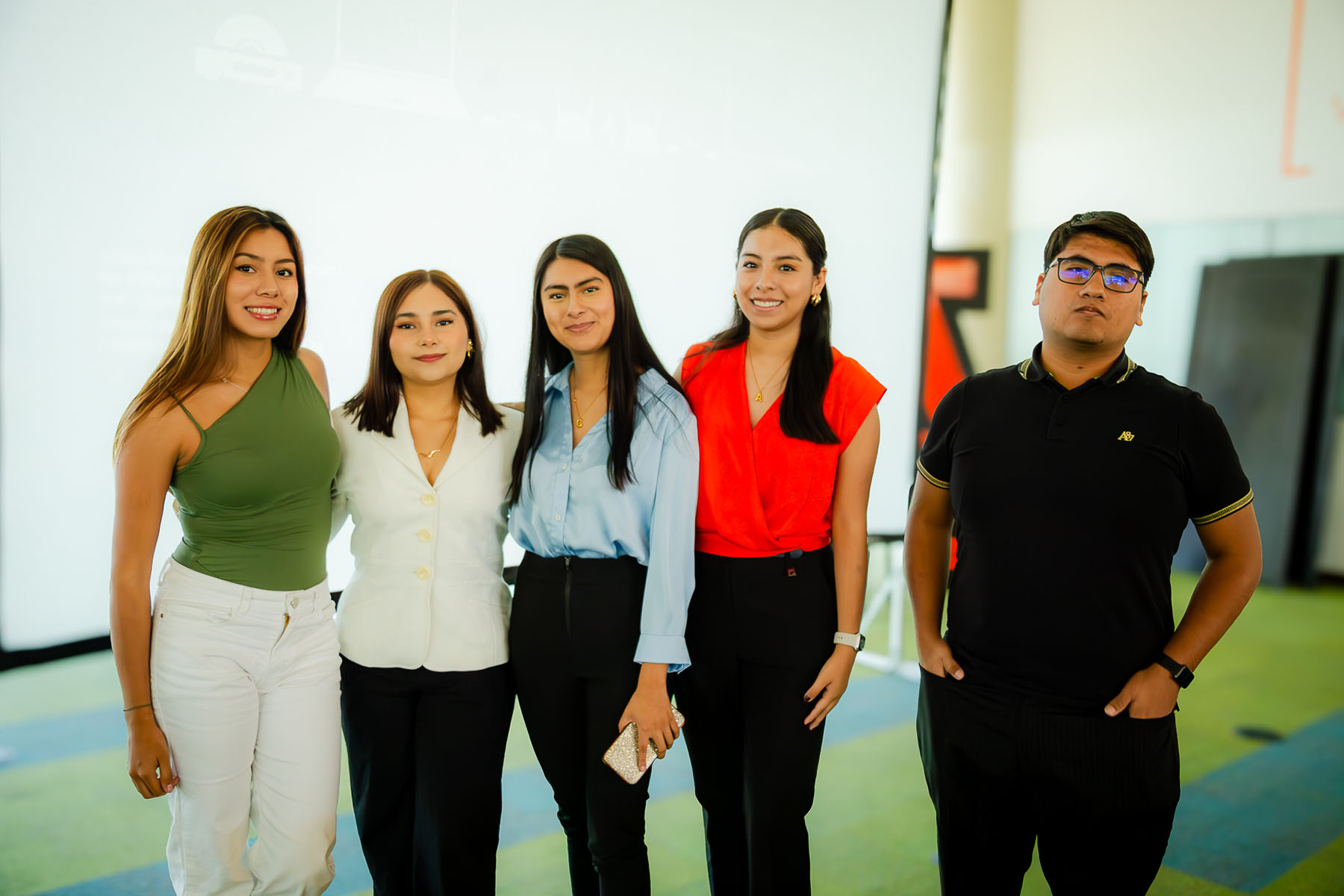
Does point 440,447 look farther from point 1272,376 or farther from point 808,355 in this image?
point 1272,376

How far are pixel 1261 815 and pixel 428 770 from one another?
303 centimetres

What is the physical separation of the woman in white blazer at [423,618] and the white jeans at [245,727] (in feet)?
0.28

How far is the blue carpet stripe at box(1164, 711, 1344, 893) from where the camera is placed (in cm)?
295

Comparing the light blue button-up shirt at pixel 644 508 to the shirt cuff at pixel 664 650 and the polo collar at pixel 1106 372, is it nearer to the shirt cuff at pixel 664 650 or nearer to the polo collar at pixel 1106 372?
the shirt cuff at pixel 664 650

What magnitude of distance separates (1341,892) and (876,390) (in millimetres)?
2300

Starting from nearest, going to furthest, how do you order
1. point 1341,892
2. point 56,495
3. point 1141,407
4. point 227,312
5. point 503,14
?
point 1141,407 → point 227,312 → point 56,495 → point 1341,892 → point 503,14

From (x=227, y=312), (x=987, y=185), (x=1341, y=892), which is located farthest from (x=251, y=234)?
(x=987, y=185)

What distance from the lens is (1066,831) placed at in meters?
1.79

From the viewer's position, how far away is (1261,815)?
130 inches

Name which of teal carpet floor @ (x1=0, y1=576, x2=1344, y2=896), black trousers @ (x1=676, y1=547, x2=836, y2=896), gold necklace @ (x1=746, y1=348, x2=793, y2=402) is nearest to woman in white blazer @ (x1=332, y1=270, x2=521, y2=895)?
black trousers @ (x1=676, y1=547, x2=836, y2=896)

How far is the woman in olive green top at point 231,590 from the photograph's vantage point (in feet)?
5.77

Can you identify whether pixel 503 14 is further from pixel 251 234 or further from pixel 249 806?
pixel 249 806

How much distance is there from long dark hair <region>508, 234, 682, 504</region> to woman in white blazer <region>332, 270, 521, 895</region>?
0.32 ft

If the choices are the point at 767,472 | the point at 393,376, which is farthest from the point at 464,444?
the point at 767,472
